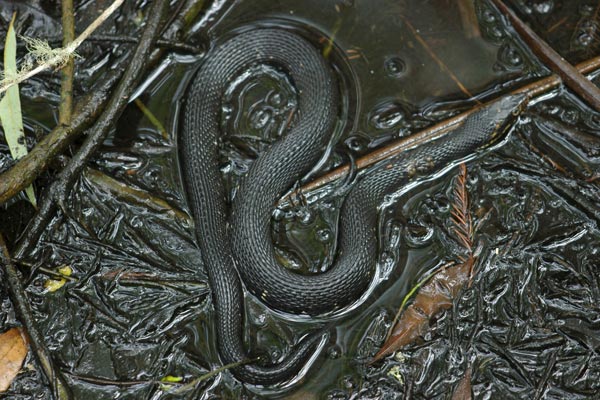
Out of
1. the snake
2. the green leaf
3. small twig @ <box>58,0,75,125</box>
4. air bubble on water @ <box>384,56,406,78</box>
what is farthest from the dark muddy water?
small twig @ <box>58,0,75,125</box>

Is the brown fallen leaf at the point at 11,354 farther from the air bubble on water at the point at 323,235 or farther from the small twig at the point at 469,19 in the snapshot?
the small twig at the point at 469,19

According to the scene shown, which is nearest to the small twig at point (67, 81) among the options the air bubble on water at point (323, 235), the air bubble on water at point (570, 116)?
the air bubble on water at point (323, 235)

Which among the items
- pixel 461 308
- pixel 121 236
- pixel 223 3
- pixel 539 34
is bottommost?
pixel 461 308

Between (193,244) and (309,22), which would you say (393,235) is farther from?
(309,22)

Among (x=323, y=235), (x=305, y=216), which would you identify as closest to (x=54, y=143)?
(x=305, y=216)

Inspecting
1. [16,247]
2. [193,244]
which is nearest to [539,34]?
[193,244]

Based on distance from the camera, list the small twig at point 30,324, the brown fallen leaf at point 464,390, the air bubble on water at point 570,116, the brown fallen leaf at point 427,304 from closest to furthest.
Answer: the small twig at point 30,324 < the brown fallen leaf at point 464,390 < the brown fallen leaf at point 427,304 < the air bubble on water at point 570,116

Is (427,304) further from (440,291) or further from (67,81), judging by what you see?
(67,81)
